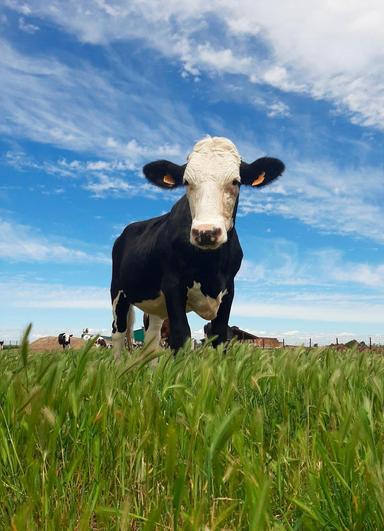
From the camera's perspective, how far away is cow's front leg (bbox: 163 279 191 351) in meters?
6.87

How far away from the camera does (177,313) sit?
6.92m

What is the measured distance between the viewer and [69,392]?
2109 mm

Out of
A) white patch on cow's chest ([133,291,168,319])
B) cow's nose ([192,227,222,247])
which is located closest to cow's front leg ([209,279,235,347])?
A: white patch on cow's chest ([133,291,168,319])

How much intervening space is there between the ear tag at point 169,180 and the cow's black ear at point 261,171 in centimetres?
99

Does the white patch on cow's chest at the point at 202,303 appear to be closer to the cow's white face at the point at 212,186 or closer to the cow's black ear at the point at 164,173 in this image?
the cow's white face at the point at 212,186

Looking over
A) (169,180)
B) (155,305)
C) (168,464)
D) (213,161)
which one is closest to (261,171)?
(213,161)

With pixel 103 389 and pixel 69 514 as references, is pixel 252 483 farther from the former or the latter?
pixel 103 389

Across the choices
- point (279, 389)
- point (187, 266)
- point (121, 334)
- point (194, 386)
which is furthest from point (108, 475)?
point (121, 334)

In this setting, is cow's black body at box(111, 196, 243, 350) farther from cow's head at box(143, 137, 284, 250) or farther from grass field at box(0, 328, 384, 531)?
grass field at box(0, 328, 384, 531)

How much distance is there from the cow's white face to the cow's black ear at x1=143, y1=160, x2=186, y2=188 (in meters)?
0.40

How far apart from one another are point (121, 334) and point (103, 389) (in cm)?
800

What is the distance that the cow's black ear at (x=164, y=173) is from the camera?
7594 millimetres

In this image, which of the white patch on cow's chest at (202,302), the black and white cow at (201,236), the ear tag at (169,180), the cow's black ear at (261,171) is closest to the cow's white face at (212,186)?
A: the black and white cow at (201,236)

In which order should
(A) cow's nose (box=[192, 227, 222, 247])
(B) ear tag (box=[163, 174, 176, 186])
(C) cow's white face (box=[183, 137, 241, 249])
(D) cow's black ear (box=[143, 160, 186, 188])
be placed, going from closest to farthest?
(A) cow's nose (box=[192, 227, 222, 247]), (C) cow's white face (box=[183, 137, 241, 249]), (D) cow's black ear (box=[143, 160, 186, 188]), (B) ear tag (box=[163, 174, 176, 186])
